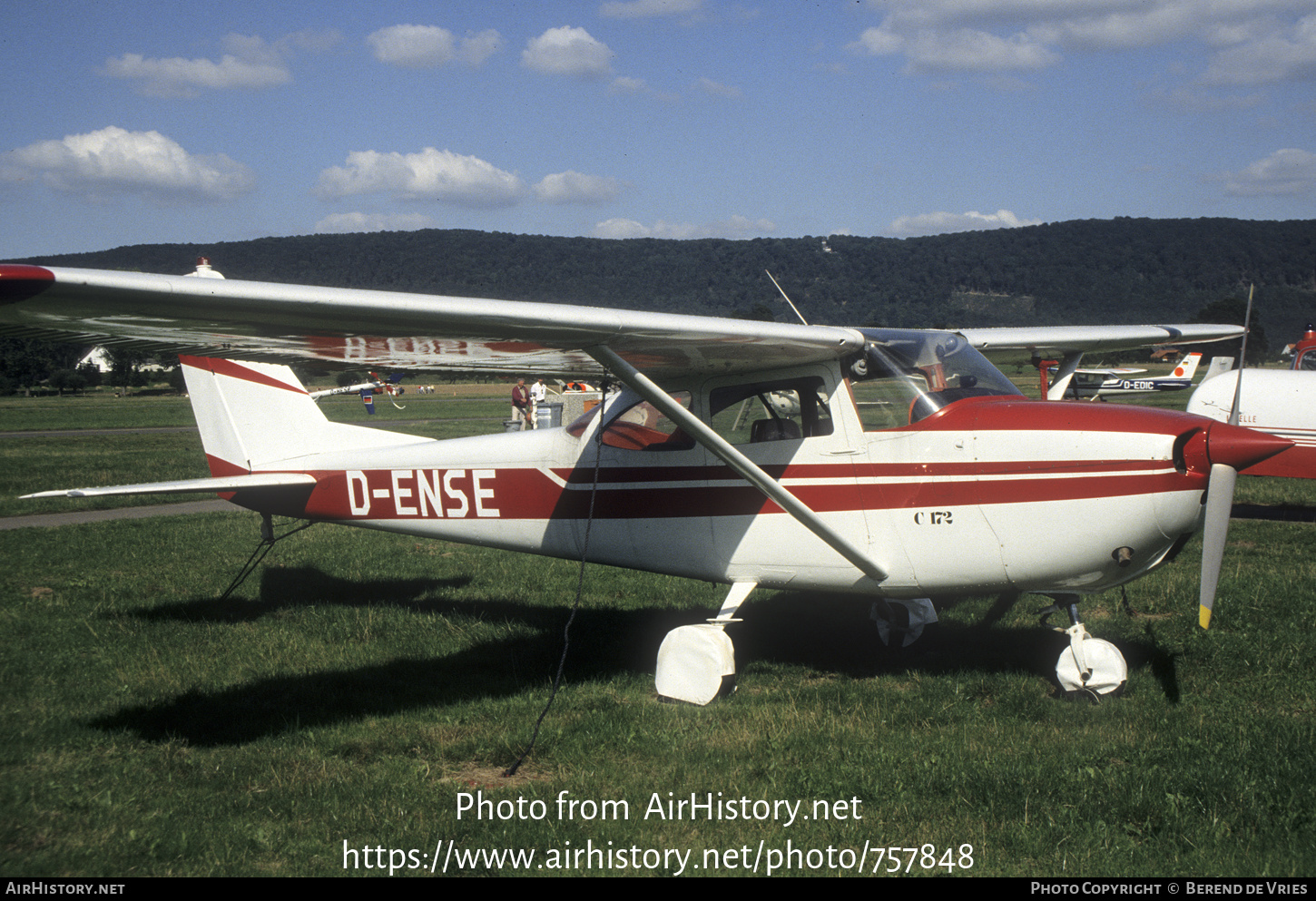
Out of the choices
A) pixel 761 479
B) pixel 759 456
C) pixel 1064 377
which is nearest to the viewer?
pixel 761 479

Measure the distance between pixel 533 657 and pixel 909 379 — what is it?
3310mm

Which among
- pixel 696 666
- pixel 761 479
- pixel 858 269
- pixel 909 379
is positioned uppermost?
pixel 858 269

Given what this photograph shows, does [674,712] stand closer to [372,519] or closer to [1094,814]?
[1094,814]

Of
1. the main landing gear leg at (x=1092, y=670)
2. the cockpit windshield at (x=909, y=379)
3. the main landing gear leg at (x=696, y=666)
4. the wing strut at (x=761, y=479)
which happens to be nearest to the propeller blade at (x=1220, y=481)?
the main landing gear leg at (x=1092, y=670)

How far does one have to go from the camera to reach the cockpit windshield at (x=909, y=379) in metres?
5.28

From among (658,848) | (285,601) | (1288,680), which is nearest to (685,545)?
(658,848)

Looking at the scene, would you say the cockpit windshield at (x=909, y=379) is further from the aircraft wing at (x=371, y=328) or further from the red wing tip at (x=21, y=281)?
the red wing tip at (x=21, y=281)

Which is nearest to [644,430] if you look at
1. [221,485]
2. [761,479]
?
[761,479]

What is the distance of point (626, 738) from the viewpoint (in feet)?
16.1

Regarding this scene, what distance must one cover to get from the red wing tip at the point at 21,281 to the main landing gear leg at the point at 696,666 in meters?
3.74

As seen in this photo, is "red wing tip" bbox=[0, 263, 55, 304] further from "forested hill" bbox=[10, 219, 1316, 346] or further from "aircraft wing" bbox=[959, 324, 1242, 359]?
"forested hill" bbox=[10, 219, 1316, 346]

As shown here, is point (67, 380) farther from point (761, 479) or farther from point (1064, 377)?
point (761, 479)

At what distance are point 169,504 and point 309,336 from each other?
11.8 m

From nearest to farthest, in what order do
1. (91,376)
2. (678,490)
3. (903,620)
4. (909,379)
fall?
(909,379) < (678,490) < (903,620) < (91,376)
